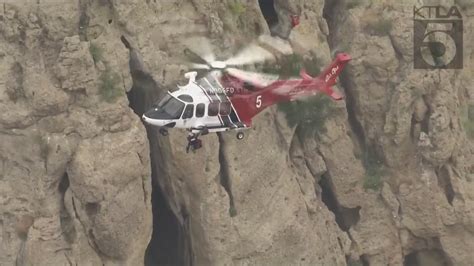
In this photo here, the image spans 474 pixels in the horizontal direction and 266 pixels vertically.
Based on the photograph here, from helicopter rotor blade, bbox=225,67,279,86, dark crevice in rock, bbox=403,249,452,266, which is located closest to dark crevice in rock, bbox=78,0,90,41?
helicopter rotor blade, bbox=225,67,279,86

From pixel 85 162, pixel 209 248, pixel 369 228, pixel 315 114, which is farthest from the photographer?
pixel 369 228

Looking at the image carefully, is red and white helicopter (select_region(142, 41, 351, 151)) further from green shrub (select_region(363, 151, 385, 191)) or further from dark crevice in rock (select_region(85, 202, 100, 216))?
green shrub (select_region(363, 151, 385, 191))

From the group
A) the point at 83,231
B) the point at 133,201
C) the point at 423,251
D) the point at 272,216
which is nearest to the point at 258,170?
the point at 272,216

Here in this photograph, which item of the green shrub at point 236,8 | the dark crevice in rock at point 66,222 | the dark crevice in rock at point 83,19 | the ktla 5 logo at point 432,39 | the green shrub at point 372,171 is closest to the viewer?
the dark crevice in rock at point 83,19

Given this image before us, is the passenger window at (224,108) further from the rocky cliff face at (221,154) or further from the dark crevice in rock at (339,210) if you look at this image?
the dark crevice in rock at (339,210)

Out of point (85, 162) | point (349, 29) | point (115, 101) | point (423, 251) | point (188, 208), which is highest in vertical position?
point (349, 29)

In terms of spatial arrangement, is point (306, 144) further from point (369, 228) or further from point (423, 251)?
point (423, 251)

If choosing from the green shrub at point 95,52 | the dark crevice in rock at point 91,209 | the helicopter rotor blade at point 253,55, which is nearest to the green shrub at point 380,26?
the helicopter rotor blade at point 253,55
